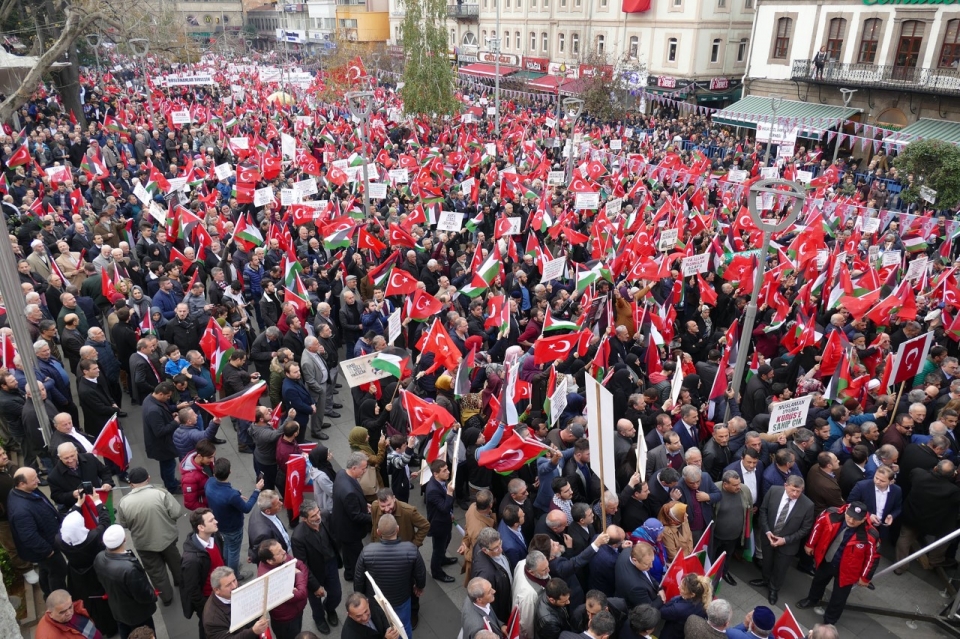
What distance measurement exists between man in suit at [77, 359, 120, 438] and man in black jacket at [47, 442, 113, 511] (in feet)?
4.95

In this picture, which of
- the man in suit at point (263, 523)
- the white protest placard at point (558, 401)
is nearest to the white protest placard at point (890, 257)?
the white protest placard at point (558, 401)

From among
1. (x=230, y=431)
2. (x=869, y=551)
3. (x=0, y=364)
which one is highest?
(x=0, y=364)

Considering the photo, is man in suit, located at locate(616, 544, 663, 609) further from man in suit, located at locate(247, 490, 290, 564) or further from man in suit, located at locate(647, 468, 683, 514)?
man in suit, located at locate(247, 490, 290, 564)

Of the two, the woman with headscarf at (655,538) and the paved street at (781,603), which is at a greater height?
the woman with headscarf at (655,538)

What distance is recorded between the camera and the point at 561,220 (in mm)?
14570

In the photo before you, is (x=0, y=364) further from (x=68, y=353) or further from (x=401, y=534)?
(x=401, y=534)

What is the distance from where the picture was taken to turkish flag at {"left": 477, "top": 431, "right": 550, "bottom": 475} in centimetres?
679

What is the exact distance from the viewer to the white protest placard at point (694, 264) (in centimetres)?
1161

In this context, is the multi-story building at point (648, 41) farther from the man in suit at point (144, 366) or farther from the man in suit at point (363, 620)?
the man in suit at point (363, 620)

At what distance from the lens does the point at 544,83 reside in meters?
46.0

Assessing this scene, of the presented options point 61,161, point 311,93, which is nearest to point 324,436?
point 61,161

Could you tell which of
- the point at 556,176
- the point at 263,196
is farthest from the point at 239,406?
the point at 556,176

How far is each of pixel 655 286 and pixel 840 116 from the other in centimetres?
2431

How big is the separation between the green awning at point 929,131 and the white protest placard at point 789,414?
23.2 metres
